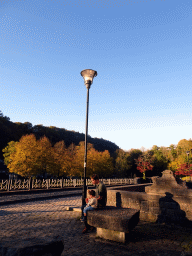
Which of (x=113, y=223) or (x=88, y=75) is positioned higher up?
(x=88, y=75)

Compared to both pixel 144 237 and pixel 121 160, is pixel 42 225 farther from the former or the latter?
pixel 121 160

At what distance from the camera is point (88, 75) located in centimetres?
853

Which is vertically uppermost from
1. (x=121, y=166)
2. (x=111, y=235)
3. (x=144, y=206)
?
(x=144, y=206)

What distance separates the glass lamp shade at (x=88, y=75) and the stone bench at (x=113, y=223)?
5563 millimetres

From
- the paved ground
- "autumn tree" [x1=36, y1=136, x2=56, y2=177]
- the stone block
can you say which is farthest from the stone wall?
"autumn tree" [x1=36, y1=136, x2=56, y2=177]

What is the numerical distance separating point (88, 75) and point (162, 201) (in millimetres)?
5772

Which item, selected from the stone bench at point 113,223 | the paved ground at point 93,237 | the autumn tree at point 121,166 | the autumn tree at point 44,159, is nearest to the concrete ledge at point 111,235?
the stone bench at point 113,223

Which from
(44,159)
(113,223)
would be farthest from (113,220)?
(44,159)

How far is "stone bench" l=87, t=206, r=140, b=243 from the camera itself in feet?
Answer: 14.0

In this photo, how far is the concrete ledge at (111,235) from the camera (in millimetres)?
4531

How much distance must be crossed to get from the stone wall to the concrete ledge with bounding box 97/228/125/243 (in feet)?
7.42

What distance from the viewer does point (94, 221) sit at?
15.5ft

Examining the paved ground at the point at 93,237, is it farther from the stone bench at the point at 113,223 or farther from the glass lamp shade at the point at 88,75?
the glass lamp shade at the point at 88,75

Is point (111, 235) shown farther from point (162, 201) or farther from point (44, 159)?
point (44, 159)
